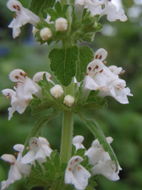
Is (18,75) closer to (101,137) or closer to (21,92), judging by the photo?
(21,92)

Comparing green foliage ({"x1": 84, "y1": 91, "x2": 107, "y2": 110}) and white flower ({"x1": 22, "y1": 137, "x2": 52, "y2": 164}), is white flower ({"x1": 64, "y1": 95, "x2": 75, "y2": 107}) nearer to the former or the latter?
green foliage ({"x1": 84, "y1": 91, "x2": 107, "y2": 110})

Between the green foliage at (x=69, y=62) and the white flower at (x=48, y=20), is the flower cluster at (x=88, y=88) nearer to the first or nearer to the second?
the green foliage at (x=69, y=62)

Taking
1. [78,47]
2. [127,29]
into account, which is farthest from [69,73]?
[127,29]

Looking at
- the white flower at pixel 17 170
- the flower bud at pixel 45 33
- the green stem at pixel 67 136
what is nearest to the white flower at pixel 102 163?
the green stem at pixel 67 136

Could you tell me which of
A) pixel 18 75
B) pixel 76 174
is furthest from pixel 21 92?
pixel 76 174

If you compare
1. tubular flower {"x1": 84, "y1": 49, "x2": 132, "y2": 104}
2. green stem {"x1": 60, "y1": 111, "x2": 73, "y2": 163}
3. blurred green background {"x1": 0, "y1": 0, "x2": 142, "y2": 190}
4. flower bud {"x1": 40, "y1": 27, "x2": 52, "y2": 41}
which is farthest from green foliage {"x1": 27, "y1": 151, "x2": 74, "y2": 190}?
blurred green background {"x1": 0, "y1": 0, "x2": 142, "y2": 190}

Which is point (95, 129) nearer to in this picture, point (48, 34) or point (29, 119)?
point (48, 34)
